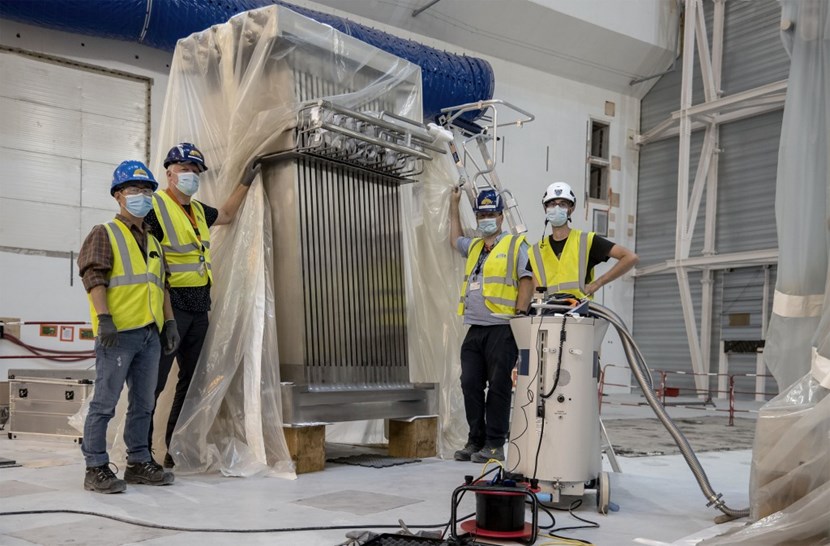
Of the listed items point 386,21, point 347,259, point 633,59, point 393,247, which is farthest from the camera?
point 633,59

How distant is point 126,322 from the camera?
3.86 metres

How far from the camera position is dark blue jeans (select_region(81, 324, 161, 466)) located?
385cm

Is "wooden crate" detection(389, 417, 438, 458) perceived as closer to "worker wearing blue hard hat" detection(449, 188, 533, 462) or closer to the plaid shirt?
"worker wearing blue hard hat" detection(449, 188, 533, 462)

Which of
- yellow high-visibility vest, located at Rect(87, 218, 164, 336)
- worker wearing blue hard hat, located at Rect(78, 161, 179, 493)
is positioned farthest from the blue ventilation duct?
yellow high-visibility vest, located at Rect(87, 218, 164, 336)

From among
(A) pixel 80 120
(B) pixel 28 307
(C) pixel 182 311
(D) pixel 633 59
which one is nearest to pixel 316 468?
(C) pixel 182 311

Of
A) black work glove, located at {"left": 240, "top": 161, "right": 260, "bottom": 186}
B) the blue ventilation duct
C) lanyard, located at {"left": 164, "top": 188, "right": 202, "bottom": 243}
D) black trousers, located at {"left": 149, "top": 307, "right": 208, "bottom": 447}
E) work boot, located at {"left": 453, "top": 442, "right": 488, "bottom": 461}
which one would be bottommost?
work boot, located at {"left": 453, "top": 442, "right": 488, "bottom": 461}

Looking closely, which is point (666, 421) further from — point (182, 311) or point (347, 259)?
point (182, 311)

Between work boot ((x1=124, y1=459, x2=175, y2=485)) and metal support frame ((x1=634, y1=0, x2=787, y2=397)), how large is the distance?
409 inches

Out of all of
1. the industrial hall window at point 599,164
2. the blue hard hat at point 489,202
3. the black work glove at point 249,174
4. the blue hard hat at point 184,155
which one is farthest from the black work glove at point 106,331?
the industrial hall window at point 599,164

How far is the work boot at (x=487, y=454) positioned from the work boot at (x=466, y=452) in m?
0.05

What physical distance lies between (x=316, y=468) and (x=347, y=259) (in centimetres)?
133

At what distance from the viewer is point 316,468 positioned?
4.53m

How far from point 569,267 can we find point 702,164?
972cm

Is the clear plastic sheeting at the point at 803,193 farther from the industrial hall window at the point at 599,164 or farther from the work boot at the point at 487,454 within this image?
the industrial hall window at the point at 599,164
